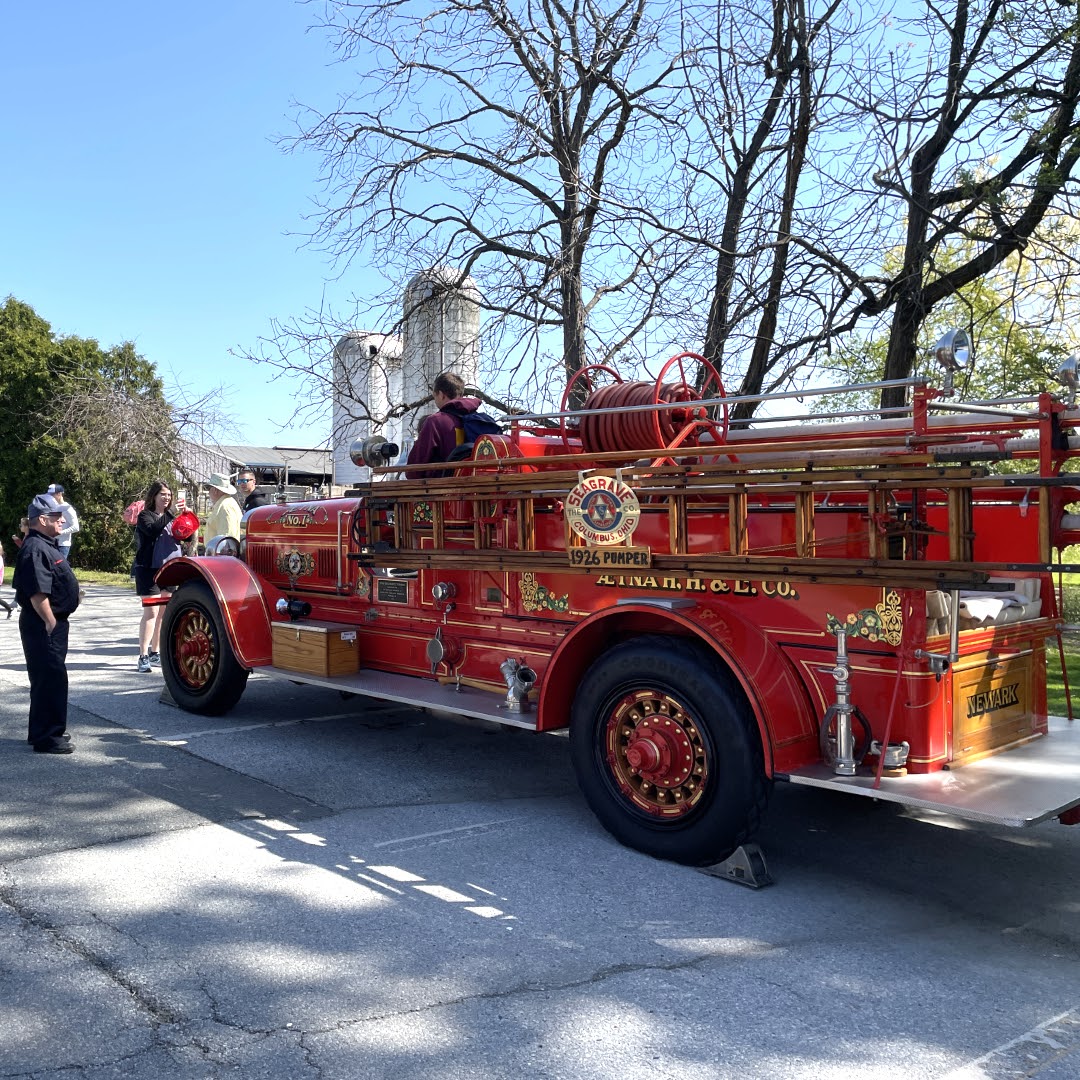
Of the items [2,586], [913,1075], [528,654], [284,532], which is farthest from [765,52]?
[2,586]

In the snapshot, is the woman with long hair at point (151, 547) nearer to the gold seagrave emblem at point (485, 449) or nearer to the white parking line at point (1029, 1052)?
the gold seagrave emblem at point (485, 449)

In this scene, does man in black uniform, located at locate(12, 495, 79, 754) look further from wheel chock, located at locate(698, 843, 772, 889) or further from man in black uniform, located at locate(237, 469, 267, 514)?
wheel chock, located at locate(698, 843, 772, 889)

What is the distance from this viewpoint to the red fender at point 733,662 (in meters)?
4.06

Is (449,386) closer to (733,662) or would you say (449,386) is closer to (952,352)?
(733,662)

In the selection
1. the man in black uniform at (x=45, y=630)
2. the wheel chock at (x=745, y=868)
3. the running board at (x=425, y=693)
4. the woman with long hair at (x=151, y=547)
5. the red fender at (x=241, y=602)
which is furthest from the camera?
the woman with long hair at (x=151, y=547)

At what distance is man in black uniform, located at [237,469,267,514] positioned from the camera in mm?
9305

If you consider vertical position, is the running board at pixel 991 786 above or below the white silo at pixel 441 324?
below

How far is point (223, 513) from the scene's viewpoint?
9047 mm

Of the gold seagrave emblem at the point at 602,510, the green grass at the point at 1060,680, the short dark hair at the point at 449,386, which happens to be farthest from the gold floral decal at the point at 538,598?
the green grass at the point at 1060,680

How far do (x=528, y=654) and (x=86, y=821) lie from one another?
224 centimetres

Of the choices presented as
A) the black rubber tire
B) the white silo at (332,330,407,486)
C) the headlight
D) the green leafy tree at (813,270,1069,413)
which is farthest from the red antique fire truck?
the white silo at (332,330,407,486)

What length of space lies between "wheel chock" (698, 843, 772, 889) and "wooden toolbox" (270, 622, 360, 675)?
110 inches

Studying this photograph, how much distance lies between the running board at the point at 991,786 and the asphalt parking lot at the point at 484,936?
0.52 meters

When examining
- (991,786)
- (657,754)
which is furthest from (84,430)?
(991,786)
